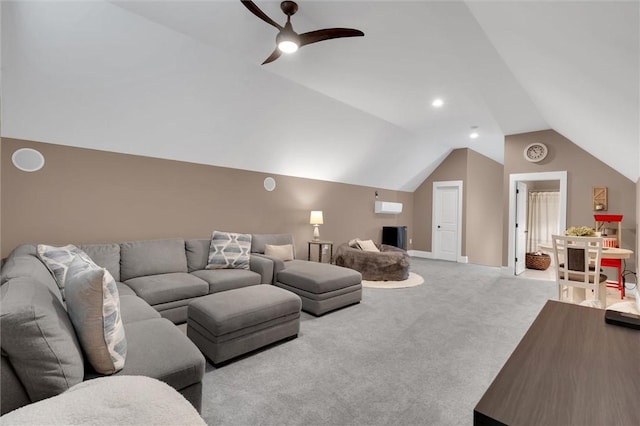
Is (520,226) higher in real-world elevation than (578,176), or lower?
lower

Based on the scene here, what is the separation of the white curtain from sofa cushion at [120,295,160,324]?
8845 mm

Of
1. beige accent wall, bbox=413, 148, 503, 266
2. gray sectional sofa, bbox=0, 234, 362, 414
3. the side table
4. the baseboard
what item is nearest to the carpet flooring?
gray sectional sofa, bbox=0, 234, 362, 414

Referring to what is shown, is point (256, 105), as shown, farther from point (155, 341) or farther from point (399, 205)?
point (399, 205)

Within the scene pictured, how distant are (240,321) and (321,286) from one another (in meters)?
1.28

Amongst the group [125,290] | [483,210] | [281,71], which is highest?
[281,71]

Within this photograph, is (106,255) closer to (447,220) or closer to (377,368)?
(377,368)

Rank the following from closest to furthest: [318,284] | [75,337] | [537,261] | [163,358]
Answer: [75,337], [163,358], [318,284], [537,261]

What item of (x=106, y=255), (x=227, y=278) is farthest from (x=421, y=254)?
(x=106, y=255)

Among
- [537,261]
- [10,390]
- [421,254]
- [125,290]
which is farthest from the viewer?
[421,254]

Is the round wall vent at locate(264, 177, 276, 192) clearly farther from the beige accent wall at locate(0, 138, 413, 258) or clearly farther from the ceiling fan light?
the ceiling fan light

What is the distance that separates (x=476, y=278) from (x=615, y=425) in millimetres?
5642

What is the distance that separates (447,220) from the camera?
7812mm

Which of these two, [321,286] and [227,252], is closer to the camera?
[321,286]

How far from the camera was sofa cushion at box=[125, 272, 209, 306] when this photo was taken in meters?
2.89
